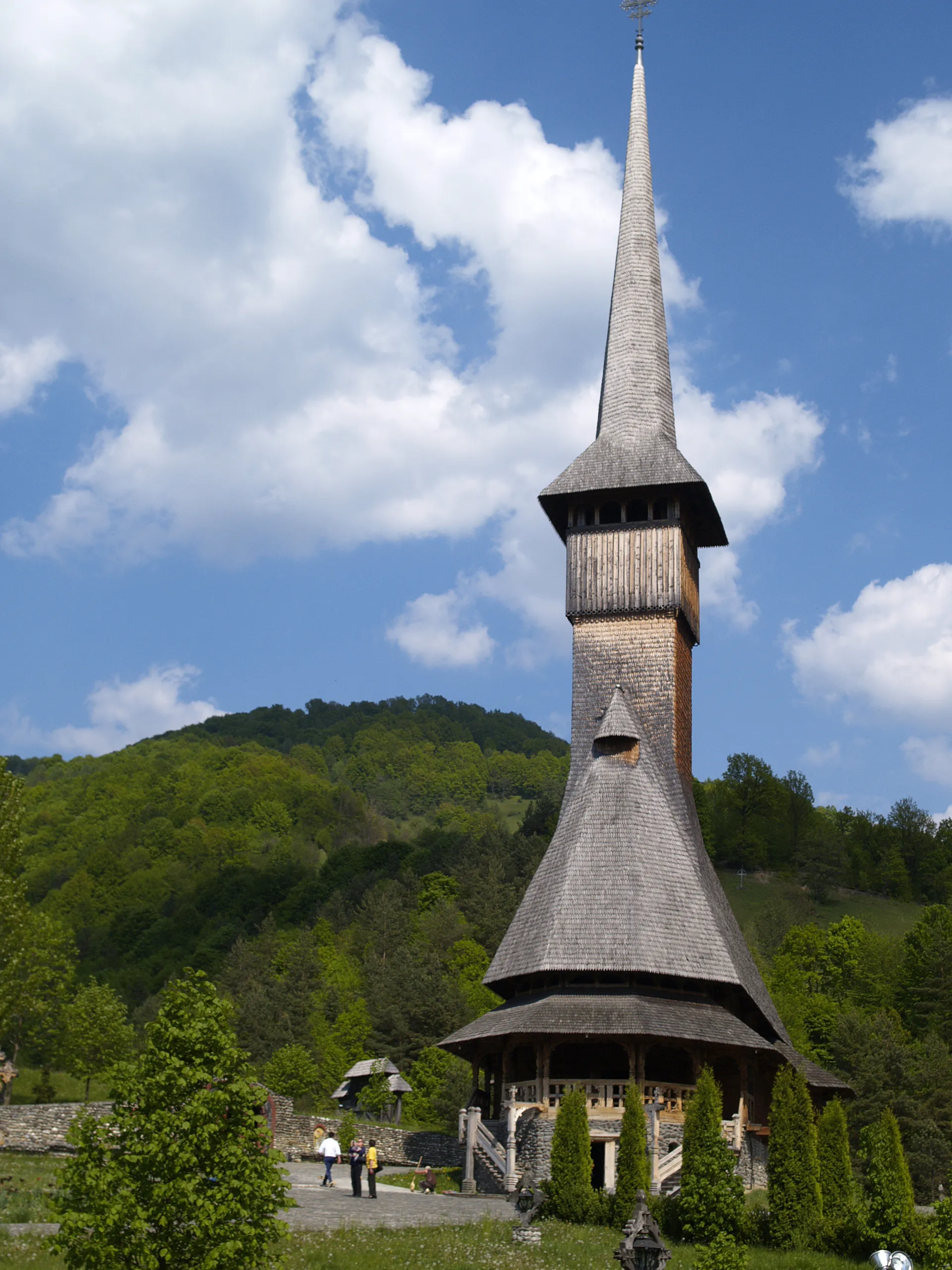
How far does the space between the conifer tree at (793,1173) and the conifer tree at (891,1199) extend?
3.12 ft

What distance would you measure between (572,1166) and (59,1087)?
3965 cm

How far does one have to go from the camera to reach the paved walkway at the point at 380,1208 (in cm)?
1845

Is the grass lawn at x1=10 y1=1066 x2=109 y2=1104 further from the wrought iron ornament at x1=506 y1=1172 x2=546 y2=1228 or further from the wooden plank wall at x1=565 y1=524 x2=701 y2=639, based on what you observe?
the wrought iron ornament at x1=506 y1=1172 x2=546 y2=1228

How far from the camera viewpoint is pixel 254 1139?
11.6 m

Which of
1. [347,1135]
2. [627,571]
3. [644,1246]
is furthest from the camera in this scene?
[627,571]

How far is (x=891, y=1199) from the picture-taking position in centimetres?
1798

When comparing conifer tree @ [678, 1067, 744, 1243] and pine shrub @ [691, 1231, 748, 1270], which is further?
conifer tree @ [678, 1067, 744, 1243]

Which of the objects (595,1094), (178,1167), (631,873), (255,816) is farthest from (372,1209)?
(255,816)

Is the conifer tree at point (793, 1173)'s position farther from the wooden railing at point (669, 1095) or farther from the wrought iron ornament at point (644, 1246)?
the wrought iron ornament at point (644, 1246)

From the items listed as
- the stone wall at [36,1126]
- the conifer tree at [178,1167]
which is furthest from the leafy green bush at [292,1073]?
the conifer tree at [178,1167]

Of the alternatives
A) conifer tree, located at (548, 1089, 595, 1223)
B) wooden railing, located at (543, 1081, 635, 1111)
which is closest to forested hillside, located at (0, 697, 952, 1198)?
wooden railing, located at (543, 1081, 635, 1111)

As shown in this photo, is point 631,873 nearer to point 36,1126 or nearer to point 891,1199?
point 891,1199

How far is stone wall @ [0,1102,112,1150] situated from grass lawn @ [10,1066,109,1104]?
78.1 ft

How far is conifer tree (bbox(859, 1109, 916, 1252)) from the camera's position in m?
17.7
